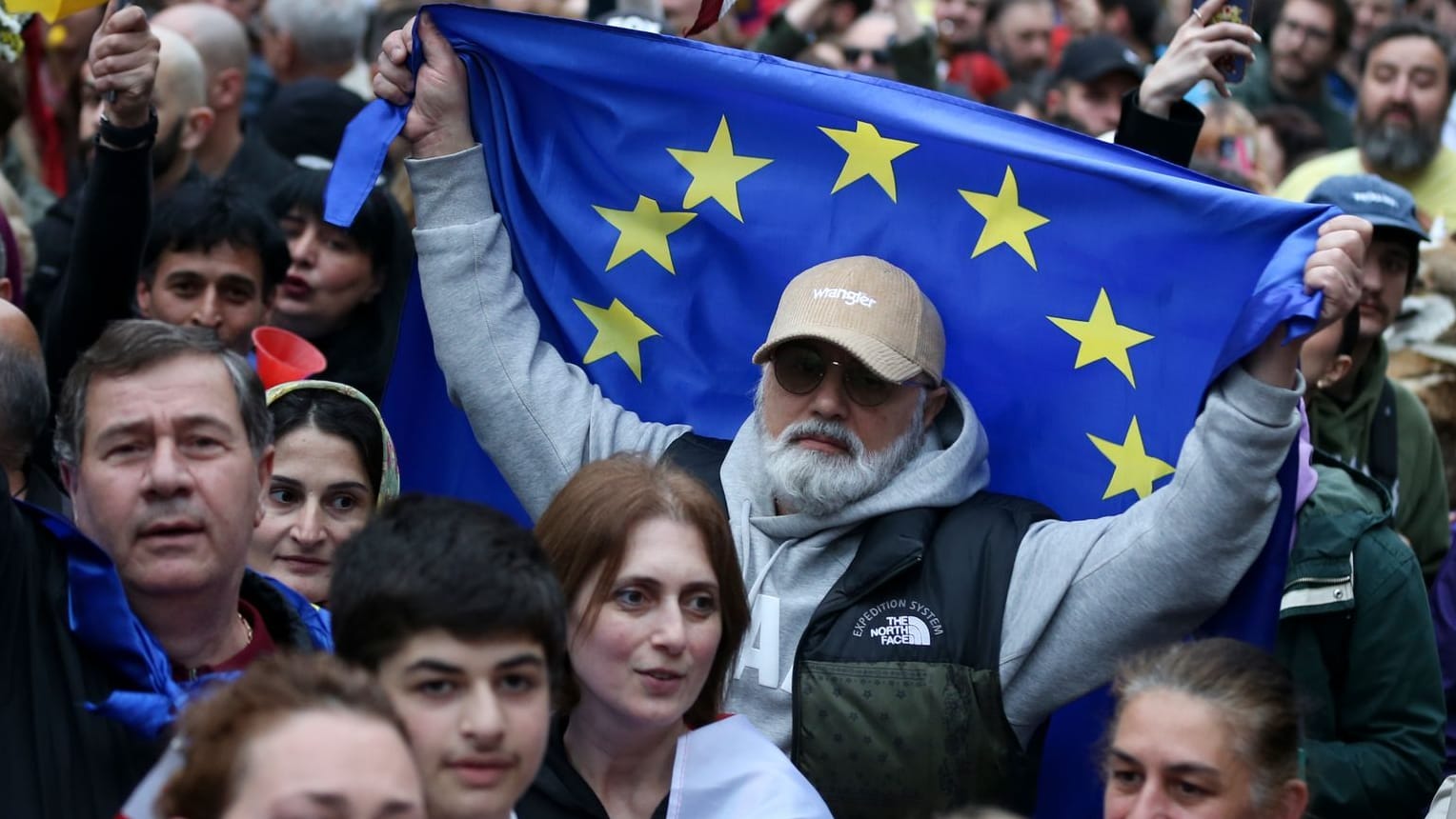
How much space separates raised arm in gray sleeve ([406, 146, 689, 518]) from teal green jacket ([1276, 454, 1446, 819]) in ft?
4.78

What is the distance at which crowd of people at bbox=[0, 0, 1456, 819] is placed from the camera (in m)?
3.07

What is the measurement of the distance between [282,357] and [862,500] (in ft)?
5.65

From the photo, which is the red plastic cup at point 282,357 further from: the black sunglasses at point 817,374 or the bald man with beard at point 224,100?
the bald man with beard at point 224,100

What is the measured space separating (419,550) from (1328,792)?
2315 millimetres

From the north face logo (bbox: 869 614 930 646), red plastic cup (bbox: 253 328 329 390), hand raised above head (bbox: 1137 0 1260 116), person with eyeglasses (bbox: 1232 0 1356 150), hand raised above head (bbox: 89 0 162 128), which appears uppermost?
person with eyeglasses (bbox: 1232 0 1356 150)

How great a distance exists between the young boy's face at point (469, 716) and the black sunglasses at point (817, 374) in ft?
5.55

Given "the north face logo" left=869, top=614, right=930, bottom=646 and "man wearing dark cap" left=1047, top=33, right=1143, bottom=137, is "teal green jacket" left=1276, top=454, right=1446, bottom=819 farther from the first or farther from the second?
"man wearing dark cap" left=1047, top=33, right=1143, bottom=137

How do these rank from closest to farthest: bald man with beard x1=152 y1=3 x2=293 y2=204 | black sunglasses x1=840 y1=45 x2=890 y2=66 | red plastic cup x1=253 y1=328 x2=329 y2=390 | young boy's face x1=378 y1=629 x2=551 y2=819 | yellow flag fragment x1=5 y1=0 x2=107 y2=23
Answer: young boy's face x1=378 y1=629 x2=551 y2=819 < yellow flag fragment x1=5 y1=0 x2=107 y2=23 < red plastic cup x1=253 y1=328 x2=329 y2=390 < bald man with beard x1=152 y1=3 x2=293 y2=204 < black sunglasses x1=840 y1=45 x2=890 y2=66

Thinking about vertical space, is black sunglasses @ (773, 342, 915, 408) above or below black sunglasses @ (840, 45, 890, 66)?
below

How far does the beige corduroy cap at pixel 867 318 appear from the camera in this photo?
452 centimetres

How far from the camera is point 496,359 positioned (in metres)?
4.82

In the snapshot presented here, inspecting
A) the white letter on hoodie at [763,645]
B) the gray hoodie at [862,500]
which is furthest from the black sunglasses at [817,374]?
the white letter on hoodie at [763,645]

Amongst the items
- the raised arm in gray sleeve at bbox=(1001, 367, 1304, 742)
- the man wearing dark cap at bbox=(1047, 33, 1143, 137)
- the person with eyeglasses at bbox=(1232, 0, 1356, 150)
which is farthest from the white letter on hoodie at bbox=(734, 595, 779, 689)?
the person with eyeglasses at bbox=(1232, 0, 1356, 150)

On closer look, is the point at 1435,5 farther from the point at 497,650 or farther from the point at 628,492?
the point at 497,650
